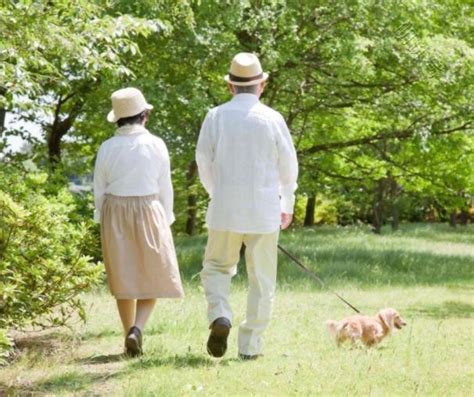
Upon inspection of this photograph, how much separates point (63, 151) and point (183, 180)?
3.52m

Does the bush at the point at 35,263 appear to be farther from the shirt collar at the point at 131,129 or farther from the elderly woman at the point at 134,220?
the shirt collar at the point at 131,129

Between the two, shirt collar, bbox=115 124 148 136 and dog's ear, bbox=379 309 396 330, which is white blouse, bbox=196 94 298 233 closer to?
shirt collar, bbox=115 124 148 136

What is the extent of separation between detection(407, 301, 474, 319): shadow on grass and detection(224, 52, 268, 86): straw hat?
4.58m

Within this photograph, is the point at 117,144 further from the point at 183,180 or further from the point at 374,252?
the point at 183,180

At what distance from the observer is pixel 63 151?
77.2ft

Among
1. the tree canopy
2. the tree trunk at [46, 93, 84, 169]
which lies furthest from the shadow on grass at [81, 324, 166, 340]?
the tree trunk at [46, 93, 84, 169]

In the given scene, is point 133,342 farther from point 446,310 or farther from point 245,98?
point 446,310

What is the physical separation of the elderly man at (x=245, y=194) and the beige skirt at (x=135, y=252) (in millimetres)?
432

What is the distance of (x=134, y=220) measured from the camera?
709 centimetres

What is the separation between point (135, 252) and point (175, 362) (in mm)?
950

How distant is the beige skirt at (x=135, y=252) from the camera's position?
7.08 m

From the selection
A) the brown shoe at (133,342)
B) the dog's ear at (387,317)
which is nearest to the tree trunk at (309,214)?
the dog's ear at (387,317)

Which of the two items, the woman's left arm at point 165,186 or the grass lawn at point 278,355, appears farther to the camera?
the woman's left arm at point 165,186

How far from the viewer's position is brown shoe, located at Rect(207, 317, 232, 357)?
259 inches
